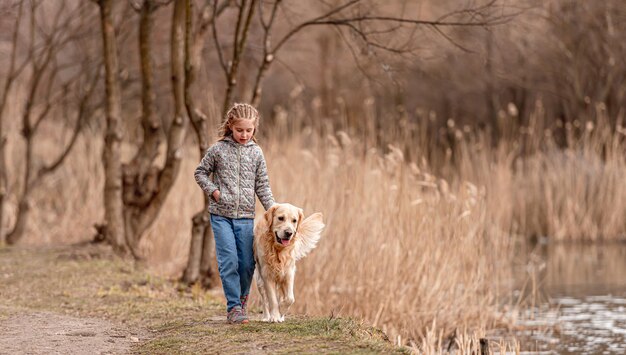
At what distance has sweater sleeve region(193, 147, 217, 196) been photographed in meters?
6.87

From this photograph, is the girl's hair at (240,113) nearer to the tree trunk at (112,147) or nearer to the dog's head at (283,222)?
the dog's head at (283,222)

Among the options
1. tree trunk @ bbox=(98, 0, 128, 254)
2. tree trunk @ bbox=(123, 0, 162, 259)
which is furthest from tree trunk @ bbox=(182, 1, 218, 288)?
tree trunk @ bbox=(98, 0, 128, 254)

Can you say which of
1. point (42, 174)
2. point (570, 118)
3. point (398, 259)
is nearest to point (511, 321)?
point (398, 259)

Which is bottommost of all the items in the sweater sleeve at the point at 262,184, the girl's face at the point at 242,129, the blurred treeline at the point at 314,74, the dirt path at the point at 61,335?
the dirt path at the point at 61,335

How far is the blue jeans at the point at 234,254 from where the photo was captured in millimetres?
6832

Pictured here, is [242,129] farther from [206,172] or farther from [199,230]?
[199,230]

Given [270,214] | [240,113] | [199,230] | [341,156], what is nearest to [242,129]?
[240,113]

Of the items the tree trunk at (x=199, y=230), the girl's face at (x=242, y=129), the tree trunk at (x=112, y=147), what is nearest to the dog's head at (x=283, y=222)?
the girl's face at (x=242, y=129)

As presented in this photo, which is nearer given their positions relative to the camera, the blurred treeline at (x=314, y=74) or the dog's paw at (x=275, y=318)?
Result: the dog's paw at (x=275, y=318)

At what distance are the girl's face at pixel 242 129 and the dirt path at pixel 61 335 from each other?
4.79ft

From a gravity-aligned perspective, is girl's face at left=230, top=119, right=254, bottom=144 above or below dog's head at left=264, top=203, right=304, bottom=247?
above

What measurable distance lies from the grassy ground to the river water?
3.17 metres

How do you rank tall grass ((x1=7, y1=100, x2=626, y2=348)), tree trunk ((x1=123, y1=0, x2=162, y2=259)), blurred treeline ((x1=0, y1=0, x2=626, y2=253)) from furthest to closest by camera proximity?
blurred treeline ((x1=0, y1=0, x2=626, y2=253)) < tree trunk ((x1=123, y1=0, x2=162, y2=259)) < tall grass ((x1=7, y1=100, x2=626, y2=348))

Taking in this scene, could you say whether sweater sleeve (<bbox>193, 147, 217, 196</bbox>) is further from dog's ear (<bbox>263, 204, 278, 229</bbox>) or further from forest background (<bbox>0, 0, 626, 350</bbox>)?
forest background (<bbox>0, 0, 626, 350</bbox>)
